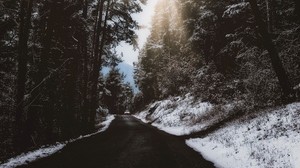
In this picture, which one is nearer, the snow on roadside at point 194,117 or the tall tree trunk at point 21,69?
the tall tree trunk at point 21,69

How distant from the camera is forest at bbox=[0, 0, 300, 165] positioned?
1406 centimetres

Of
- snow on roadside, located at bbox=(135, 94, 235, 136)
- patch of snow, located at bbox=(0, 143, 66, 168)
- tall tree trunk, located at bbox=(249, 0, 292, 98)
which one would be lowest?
patch of snow, located at bbox=(0, 143, 66, 168)

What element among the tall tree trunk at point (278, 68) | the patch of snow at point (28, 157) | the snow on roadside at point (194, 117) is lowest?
the patch of snow at point (28, 157)

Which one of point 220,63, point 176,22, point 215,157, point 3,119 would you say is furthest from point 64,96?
point 176,22

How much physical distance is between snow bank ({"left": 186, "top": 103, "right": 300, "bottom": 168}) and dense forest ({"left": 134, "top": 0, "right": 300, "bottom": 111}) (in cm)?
260

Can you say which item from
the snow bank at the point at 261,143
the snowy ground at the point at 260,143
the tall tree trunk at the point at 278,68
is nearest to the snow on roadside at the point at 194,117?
the snowy ground at the point at 260,143

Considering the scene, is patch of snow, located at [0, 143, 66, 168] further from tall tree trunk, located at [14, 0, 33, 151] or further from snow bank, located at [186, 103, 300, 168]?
snow bank, located at [186, 103, 300, 168]

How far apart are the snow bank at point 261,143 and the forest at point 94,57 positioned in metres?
2.64

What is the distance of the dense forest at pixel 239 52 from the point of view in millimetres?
15664

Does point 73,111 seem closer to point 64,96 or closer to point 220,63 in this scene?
point 64,96

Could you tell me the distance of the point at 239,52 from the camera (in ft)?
80.9

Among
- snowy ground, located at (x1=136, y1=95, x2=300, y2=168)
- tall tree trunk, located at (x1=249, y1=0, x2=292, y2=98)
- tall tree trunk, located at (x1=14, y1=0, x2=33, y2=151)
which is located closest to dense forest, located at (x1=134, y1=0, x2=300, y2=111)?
tall tree trunk, located at (x1=249, y1=0, x2=292, y2=98)

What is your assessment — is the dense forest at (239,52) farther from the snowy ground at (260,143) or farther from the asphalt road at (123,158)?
the asphalt road at (123,158)

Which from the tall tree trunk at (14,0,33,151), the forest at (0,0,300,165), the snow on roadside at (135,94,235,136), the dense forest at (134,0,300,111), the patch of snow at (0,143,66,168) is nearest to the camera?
the patch of snow at (0,143,66,168)
